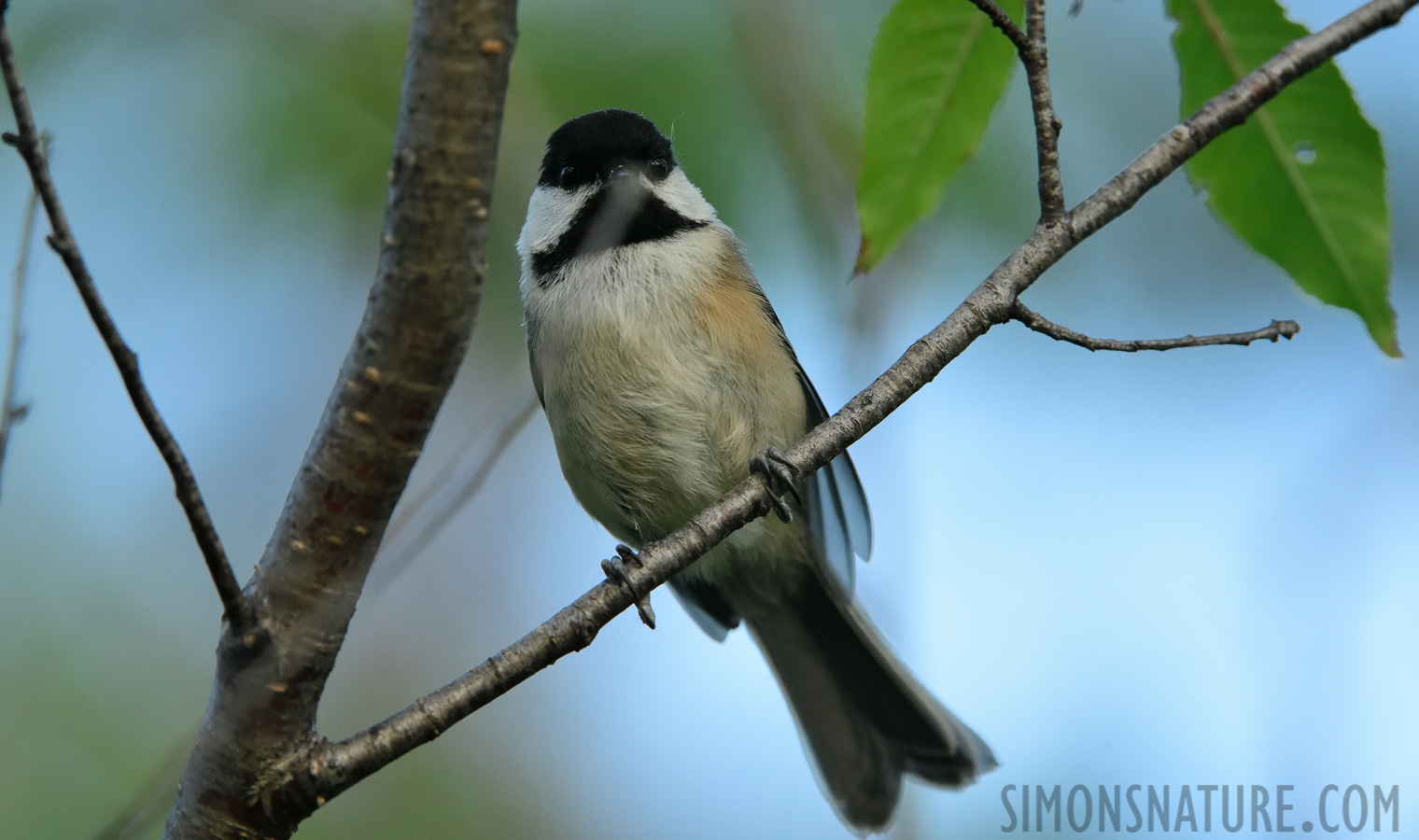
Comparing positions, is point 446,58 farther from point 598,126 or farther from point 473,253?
point 598,126

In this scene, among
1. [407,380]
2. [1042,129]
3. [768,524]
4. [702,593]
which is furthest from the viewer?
[702,593]

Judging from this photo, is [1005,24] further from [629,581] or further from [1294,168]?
[629,581]

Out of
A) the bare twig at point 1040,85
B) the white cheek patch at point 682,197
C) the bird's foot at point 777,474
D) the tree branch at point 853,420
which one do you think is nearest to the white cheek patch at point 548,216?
the white cheek patch at point 682,197

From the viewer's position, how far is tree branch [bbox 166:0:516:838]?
169cm

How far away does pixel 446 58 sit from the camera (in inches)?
65.8

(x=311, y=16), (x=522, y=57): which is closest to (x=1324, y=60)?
(x=522, y=57)

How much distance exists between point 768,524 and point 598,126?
4.86ft

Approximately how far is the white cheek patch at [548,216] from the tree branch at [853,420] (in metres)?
1.68

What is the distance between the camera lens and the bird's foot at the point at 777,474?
248 cm

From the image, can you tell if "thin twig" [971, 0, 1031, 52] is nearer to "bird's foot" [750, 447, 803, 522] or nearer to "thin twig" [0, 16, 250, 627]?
"bird's foot" [750, 447, 803, 522]

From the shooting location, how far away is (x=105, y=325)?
160 cm

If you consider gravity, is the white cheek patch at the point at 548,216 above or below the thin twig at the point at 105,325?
above

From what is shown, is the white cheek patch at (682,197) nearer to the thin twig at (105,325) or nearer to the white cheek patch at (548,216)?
the white cheek patch at (548,216)

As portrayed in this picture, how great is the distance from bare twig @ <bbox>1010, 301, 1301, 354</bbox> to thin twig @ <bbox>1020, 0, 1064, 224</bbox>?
0.67ft
